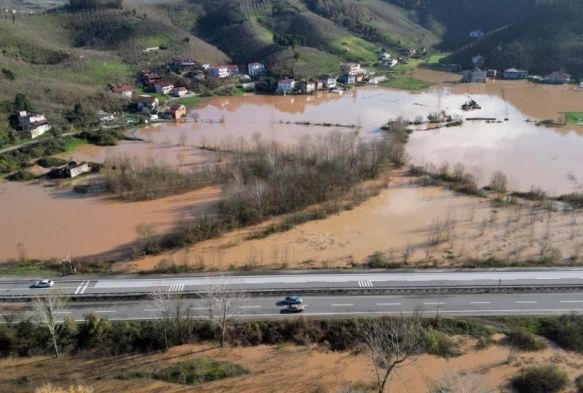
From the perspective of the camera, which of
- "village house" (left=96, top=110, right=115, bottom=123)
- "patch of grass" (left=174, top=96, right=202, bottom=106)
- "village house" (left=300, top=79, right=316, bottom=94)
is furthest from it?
"village house" (left=300, top=79, right=316, bottom=94)

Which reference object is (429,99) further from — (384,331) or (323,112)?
(384,331)

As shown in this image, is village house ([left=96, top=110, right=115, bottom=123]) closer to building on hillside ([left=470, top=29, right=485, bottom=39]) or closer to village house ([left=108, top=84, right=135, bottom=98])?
village house ([left=108, top=84, right=135, bottom=98])

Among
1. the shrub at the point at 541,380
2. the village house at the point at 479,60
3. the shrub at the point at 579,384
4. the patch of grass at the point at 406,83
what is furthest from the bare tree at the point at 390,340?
the village house at the point at 479,60

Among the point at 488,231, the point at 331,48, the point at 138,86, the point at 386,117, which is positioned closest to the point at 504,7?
the point at 331,48

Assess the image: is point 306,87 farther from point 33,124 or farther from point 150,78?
point 33,124

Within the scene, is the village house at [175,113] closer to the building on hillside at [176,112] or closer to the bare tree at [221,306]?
the building on hillside at [176,112]

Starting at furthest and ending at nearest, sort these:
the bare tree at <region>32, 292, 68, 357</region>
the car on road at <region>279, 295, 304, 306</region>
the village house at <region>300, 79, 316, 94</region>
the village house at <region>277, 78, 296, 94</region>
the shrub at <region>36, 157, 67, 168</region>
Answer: the village house at <region>300, 79, 316, 94</region>
the village house at <region>277, 78, 296, 94</region>
the shrub at <region>36, 157, 67, 168</region>
the car on road at <region>279, 295, 304, 306</region>
the bare tree at <region>32, 292, 68, 357</region>

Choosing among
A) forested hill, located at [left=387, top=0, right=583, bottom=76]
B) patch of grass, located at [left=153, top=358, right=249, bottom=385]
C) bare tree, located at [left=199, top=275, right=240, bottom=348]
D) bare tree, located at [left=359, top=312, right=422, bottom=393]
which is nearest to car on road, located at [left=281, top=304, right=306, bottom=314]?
bare tree, located at [left=199, top=275, right=240, bottom=348]
